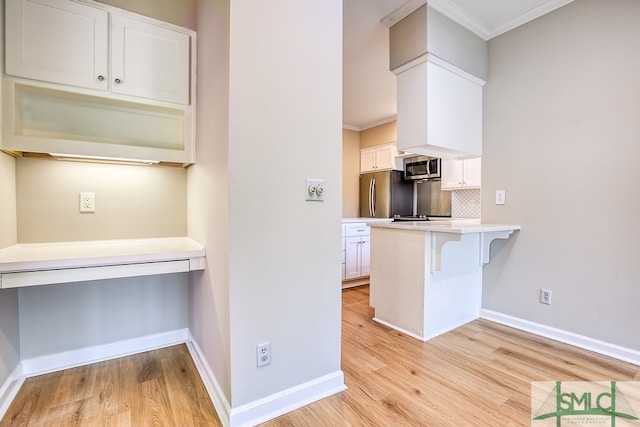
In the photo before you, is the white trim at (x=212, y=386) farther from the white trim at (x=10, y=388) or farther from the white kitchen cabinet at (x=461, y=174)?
the white kitchen cabinet at (x=461, y=174)

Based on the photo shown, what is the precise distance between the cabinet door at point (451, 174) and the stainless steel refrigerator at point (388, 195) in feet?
3.55

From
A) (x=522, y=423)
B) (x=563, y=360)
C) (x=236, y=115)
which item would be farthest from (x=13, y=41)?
(x=563, y=360)

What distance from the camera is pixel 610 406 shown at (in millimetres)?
1547

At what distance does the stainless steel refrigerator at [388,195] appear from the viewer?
183 inches

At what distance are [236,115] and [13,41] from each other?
1228mm

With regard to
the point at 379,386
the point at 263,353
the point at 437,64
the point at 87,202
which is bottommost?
the point at 379,386

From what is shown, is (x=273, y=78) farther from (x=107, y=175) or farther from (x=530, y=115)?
(x=530, y=115)

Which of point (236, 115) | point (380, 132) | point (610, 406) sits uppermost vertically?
point (380, 132)

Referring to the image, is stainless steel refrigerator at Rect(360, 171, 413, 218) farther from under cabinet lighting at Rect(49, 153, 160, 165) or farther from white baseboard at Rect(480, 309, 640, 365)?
under cabinet lighting at Rect(49, 153, 160, 165)

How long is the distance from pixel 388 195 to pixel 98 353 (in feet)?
12.8

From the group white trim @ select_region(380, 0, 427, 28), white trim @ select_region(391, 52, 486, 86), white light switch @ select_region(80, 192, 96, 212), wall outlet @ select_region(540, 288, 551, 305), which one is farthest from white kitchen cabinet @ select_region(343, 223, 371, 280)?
white light switch @ select_region(80, 192, 96, 212)

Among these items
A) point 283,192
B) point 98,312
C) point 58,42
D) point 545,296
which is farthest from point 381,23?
point 98,312

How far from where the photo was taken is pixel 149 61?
69.6 inches

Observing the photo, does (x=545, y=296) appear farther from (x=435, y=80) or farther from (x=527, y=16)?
(x=527, y=16)
